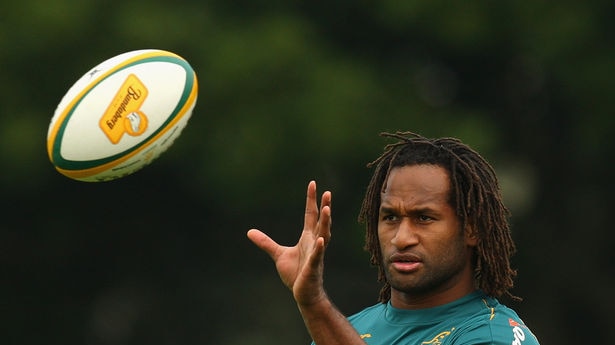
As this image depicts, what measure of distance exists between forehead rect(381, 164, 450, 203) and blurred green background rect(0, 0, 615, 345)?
940 cm

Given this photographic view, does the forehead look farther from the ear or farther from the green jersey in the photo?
the green jersey

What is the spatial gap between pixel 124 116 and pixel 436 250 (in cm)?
246

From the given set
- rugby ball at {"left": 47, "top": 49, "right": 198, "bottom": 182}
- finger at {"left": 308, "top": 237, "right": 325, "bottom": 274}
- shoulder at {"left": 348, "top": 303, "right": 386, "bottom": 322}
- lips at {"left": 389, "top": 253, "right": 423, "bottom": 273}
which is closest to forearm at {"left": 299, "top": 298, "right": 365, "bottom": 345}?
finger at {"left": 308, "top": 237, "right": 325, "bottom": 274}

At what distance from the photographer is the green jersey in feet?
18.7

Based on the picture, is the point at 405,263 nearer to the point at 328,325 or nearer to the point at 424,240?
the point at 424,240

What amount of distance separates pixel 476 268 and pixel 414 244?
1.20ft

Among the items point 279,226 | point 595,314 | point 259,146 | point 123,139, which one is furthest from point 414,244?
point 595,314

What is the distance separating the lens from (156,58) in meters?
8.17

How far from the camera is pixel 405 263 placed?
230 inches

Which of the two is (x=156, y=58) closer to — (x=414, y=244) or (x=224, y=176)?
(x=414, y=244)

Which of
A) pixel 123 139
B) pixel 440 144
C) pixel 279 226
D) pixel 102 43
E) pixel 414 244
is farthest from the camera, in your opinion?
pixel 279 226

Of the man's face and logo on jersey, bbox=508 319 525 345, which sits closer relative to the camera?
logo on jersey, bbox=508 319 525 345

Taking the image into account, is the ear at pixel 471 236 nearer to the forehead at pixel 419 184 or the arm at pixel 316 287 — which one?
the forehead at pixel 419 184

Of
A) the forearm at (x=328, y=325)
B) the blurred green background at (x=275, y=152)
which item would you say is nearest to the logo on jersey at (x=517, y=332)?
the forearm at (x=328, y=325)
